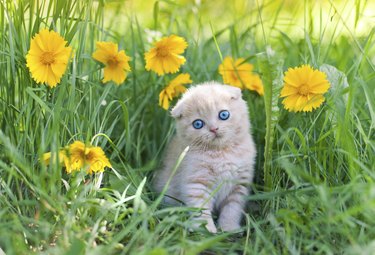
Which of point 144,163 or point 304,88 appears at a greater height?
point 304,88

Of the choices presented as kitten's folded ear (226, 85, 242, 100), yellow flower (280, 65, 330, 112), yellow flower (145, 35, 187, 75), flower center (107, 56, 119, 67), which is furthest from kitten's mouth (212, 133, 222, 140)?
flower center (107, 56, 119, 67)

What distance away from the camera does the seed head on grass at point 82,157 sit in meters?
2.08

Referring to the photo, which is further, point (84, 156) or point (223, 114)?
point (223, 114)

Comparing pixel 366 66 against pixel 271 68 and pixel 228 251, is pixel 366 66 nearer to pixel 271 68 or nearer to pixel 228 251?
pixel 271 68

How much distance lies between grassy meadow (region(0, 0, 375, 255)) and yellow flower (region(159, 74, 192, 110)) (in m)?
0.16

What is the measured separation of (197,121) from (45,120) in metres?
0.65

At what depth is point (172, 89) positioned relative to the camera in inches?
110

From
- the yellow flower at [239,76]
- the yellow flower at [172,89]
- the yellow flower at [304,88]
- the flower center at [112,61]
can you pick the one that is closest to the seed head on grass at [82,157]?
the flower center at [112,61]

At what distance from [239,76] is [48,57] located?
3.45ft

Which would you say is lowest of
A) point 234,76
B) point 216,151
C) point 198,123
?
point 216,151

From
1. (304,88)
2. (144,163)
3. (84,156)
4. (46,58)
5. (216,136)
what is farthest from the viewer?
(144,163)

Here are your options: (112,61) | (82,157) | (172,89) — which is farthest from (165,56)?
(82,157)

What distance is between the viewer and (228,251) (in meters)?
2.05

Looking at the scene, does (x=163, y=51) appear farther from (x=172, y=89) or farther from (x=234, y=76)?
(x=234, y=76)
